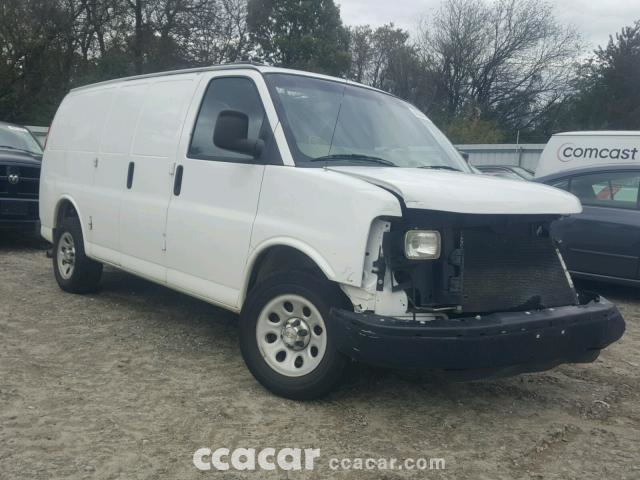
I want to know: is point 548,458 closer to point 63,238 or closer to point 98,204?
point 98,204

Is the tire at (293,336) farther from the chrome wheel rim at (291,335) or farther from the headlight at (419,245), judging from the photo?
the headlight at (419,245)

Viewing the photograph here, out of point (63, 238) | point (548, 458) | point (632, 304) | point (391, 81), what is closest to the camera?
point (548, 458)

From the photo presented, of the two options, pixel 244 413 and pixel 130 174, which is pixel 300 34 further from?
pixel 244 413

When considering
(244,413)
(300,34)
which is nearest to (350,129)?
(244,413)

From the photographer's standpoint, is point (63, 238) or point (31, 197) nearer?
point (63, 238)

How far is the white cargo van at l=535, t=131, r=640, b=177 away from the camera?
1120 centimetres

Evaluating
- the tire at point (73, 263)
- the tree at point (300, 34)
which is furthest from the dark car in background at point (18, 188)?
the tree at point (300, 34)

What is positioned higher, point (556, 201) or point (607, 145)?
point (607, 145)

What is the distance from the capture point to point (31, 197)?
945cm

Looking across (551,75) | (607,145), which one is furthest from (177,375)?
(551,75)

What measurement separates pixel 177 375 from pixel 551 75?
43.2m

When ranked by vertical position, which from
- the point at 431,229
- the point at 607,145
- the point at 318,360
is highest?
the point at 607,145

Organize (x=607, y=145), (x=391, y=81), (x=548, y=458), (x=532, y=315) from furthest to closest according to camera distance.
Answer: (x=391, y=81)
(x=607, y=145)
(x=532, y=315)
(x=548, y=458)
